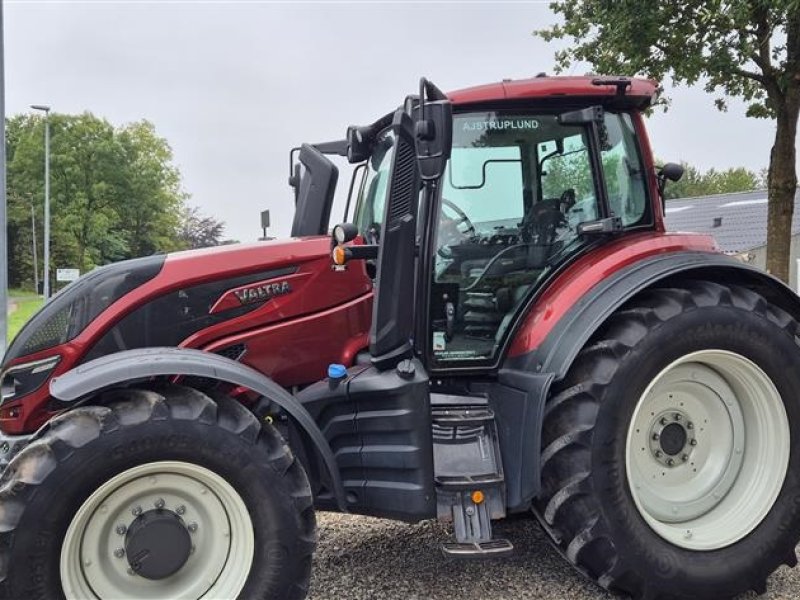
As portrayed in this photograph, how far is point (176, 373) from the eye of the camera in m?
2.79

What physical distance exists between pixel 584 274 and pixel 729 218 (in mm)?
23287

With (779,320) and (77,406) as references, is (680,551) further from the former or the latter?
(77,406)

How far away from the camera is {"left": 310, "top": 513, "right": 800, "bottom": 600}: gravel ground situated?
3.42m

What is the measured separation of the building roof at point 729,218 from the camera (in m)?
21.3

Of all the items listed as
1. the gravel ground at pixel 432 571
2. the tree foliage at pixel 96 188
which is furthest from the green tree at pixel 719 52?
the tree foliage at pixel 96 188

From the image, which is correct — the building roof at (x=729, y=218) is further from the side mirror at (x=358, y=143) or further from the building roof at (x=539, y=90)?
the side mirror at (x=358, y=143)

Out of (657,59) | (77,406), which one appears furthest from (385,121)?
(657,59)

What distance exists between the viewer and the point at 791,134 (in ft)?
24.7

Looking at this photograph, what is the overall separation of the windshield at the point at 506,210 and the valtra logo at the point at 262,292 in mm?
716

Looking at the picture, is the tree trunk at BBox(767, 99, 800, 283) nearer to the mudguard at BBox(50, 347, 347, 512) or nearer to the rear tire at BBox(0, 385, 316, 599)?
the mudguard at BBox(50, 347, 347, 512)

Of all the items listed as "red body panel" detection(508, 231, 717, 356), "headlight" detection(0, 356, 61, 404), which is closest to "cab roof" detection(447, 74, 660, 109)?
"red body panel" detection(508, 231, 717, 356)

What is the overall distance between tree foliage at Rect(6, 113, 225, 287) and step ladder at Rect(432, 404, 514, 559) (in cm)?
3452

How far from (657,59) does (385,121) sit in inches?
202

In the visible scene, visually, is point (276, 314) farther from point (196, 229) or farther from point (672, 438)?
point (196, 229)
